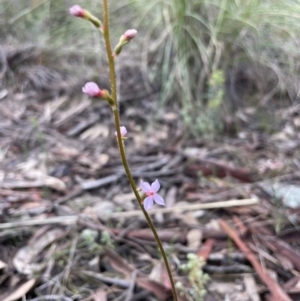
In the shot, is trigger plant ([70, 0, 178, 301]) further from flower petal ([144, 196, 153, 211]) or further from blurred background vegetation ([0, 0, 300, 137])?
blurred background vegetation ([0, 0, 300, 137])

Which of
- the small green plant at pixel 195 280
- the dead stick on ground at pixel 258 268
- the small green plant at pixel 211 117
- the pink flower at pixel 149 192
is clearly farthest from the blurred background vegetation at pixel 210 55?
the pink flower at pixel 149 192

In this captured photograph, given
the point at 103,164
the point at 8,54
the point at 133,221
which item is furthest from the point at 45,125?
the point at 133,221

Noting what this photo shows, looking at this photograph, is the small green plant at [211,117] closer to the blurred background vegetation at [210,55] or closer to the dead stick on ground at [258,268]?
the blurred background vegetation at [210,55]

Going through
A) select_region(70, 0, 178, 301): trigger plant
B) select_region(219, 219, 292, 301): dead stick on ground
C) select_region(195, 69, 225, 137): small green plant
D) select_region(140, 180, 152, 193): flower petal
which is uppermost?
select_region(70, 0, 178, 301): trigger plant

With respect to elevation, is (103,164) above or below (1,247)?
below

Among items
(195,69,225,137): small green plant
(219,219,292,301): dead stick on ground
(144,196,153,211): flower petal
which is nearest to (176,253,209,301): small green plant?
(219,219,292,301): dead stick on ground

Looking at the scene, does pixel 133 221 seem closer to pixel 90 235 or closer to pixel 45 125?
pixel 90 235
